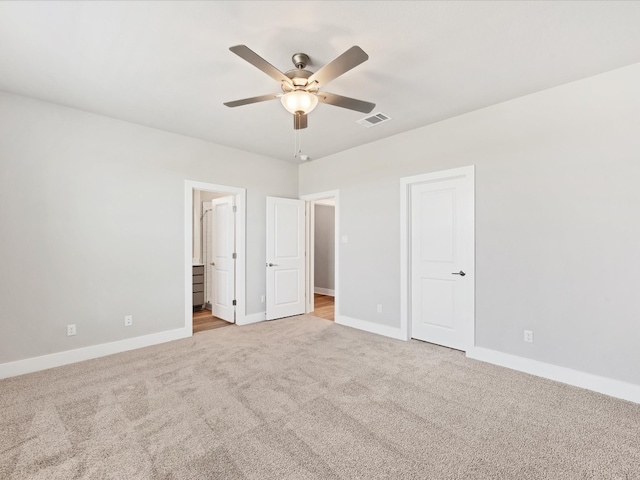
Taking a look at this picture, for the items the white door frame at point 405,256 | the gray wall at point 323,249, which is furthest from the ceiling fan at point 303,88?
the gray wall at point 323,249

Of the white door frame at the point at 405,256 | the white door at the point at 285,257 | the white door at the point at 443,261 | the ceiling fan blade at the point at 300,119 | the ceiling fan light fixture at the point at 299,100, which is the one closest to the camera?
the ceiling fan light fixture at the point at 299,100

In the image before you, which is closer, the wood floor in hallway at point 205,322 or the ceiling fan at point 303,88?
the ceiling fan at point 303,88

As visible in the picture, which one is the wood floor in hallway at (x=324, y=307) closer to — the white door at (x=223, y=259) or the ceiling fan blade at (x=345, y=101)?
the white door at (x=223, y=259)

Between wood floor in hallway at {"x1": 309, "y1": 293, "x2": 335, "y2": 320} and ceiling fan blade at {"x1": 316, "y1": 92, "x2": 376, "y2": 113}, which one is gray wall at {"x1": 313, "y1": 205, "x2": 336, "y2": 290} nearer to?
wood floor in hallway at {"x1": 309, "y1": 293, "x2": 335, "y2": 320}

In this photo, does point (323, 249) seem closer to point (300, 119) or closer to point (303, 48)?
point (300, 119)

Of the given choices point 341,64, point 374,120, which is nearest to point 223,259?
point 374,120

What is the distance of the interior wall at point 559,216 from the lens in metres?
2.51

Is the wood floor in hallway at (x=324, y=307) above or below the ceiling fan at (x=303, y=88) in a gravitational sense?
below

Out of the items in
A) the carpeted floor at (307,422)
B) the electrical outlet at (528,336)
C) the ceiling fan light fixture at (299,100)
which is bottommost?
the carpeted floor at (307,422)

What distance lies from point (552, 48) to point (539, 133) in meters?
0.91

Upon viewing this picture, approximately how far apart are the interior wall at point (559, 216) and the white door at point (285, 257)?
2359 mm

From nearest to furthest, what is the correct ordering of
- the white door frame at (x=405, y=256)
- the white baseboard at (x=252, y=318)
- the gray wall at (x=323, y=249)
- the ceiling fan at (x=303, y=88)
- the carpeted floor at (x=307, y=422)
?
the carpeted floor at (x=307, y=422) < the ceiling fan at (x=303, y=88) < the white door frame at (x=405, y=256) < the white baseboard at (x=252, y=318) < the gray wall at (x=323, y=249)

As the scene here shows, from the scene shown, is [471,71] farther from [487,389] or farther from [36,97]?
[36,97]

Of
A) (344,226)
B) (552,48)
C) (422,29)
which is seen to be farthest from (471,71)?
(344,226)
